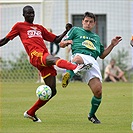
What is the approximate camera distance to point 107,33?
1252 inches

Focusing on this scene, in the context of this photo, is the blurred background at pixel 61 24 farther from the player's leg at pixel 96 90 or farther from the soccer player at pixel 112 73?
the player's leg at pixel 96 90

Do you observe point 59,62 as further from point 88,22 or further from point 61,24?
point 61,24

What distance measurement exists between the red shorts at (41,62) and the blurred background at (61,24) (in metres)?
13.3

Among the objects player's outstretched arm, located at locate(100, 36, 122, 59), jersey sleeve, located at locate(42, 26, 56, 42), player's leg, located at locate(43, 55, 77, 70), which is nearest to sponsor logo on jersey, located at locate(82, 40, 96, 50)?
player's outstretched arm, located at locate(100, 36, 122, 59)

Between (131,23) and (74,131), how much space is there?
70.2 feet

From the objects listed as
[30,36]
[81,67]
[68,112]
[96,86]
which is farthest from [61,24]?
[81,67]

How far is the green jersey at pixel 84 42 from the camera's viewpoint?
1083 cm

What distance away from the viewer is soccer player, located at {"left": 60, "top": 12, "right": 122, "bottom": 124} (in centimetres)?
1062

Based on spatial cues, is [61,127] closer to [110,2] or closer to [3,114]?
[3,114]

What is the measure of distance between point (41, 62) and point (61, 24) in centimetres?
2068

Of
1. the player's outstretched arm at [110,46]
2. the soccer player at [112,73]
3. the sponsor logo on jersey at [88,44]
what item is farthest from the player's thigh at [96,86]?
the soccer player at [112,73]

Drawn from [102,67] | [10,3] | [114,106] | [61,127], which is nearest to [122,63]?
[102,67]

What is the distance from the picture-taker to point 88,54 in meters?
10.8

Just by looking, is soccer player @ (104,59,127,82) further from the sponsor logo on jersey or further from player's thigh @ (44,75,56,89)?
the sponsor logo on jersey
